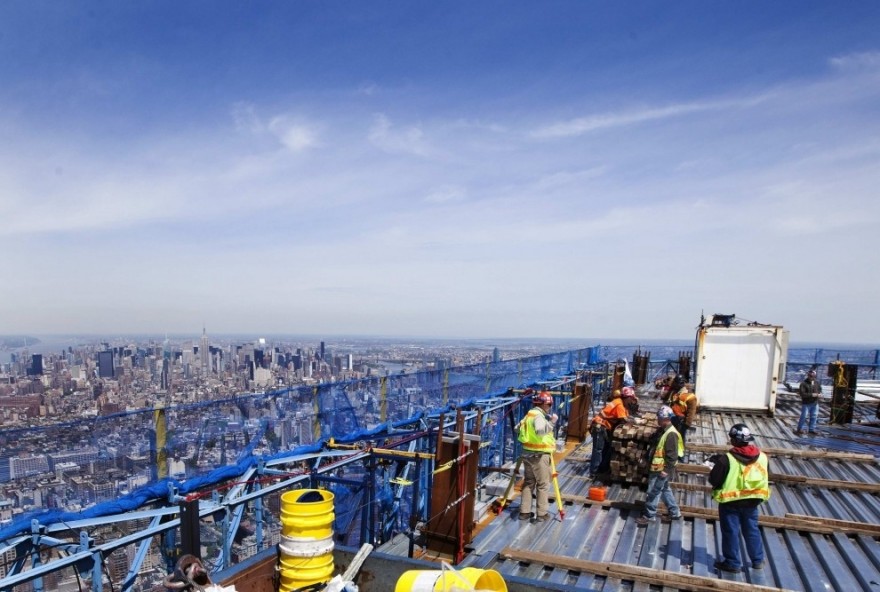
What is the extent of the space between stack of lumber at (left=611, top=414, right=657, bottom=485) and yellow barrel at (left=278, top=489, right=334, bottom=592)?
588cm

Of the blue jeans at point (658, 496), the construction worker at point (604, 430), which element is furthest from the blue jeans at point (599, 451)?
the blue jeans at point (658, 496)

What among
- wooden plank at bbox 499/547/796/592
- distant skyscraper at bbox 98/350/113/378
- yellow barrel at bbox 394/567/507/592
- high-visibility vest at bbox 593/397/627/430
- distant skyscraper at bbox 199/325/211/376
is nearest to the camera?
yellow barrel at bbox 394/567/507/592

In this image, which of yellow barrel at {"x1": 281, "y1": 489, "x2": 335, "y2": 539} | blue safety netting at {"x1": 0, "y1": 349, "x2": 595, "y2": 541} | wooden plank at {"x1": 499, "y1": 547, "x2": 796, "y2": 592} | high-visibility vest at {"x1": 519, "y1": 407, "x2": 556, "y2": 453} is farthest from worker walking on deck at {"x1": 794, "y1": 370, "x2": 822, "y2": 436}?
yellow barrel at {"x1": 281, "y1": 489, "x2": 335, "y2": 539}

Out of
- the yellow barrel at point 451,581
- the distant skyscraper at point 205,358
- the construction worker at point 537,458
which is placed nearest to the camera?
the yellow barrel at point 451,581

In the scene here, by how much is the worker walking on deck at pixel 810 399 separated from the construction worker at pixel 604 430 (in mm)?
6995

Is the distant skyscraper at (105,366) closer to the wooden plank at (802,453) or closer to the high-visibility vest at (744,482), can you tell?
the wooden plank at (802,453)

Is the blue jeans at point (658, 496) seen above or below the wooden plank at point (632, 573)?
above

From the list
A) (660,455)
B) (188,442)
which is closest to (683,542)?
(660,455)

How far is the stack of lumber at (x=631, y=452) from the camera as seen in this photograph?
8.88m

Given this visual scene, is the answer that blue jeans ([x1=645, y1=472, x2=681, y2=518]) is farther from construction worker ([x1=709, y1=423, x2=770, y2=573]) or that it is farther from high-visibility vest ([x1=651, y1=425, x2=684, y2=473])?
construction worker ([x1=709, y1=423, x2=770, y2=573])

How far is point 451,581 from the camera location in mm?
4207

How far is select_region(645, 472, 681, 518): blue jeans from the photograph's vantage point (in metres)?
7.50

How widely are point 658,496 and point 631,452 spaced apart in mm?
1377

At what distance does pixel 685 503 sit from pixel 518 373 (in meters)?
10.6
